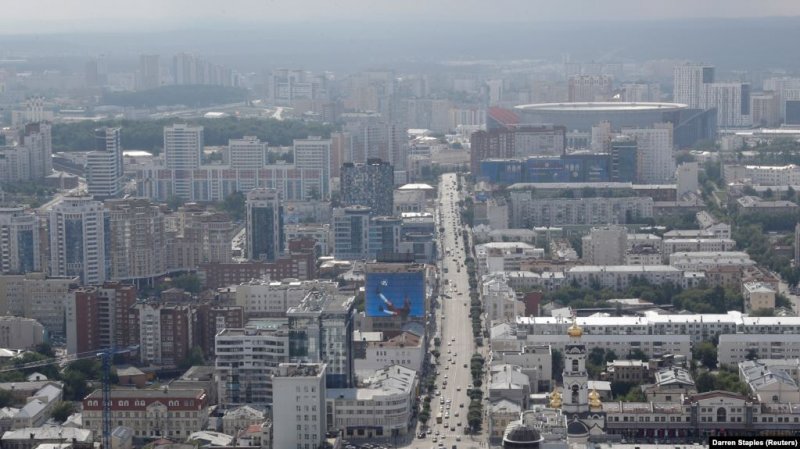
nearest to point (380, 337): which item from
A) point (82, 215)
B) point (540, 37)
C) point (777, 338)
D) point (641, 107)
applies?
point (777, 338)

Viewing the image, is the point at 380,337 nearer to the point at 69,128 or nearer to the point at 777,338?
the point at 777,338

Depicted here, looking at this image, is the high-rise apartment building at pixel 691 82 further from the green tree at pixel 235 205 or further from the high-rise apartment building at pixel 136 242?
the high-rise apartment building at pixel 136 242

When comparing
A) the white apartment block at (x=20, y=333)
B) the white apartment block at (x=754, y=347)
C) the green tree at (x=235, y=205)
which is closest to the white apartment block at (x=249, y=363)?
the white apartment block at (x=20, y=333)

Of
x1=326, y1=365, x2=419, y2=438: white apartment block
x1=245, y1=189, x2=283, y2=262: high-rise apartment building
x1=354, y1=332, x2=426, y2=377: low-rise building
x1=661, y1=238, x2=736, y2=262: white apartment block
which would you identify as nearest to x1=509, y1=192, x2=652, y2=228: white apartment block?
x1=661, y1=238, x2=736, y2=262: white apartment block

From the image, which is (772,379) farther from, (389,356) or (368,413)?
(389,356)

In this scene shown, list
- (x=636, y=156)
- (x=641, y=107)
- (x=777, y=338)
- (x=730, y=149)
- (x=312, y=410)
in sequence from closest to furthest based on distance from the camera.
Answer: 1. (x=312, y=410)
2. (x=777, y=338)
3. (x=636, y=156)
4. (x=730, y=149)
5. (x=641, y=107)

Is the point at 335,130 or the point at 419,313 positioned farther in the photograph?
the point at 335,130

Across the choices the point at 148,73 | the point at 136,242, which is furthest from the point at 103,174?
the point at 148,73
